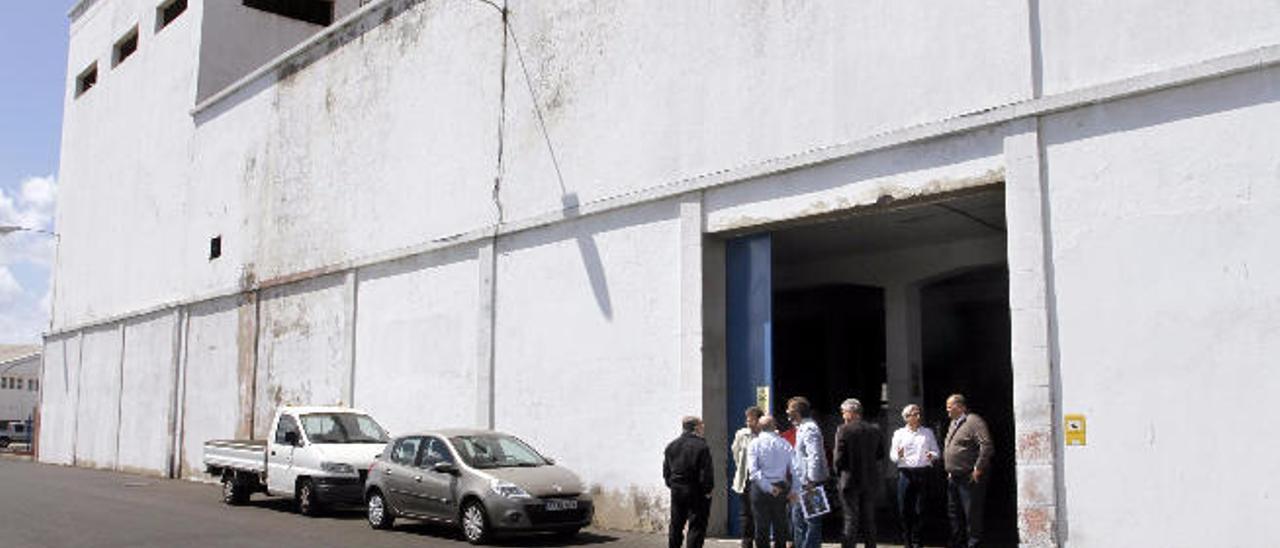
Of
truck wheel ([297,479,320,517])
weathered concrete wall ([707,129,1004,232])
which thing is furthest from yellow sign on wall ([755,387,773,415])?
truck wheel ([297,479,320,517])

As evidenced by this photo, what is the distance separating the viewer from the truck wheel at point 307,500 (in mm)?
17047

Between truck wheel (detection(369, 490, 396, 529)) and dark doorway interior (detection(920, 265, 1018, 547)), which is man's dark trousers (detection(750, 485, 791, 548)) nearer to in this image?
truck wheel (detection(369, 490, 396, 529))

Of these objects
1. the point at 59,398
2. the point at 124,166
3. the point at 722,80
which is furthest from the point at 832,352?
the point at 59,398

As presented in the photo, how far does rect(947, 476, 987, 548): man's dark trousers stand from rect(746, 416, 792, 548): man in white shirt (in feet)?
5.76

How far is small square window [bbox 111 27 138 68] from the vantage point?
1405 inches

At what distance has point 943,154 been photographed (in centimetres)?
1209

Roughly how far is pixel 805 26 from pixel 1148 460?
652 centimetres

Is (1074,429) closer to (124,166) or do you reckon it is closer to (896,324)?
(896,324)

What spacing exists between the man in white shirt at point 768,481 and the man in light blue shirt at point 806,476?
14 cm

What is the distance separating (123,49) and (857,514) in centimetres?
3317

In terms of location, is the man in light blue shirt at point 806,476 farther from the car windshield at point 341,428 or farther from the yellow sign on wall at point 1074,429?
the car windshield at point 341,428

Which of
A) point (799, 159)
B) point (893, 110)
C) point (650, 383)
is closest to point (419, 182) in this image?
point (650, 383)

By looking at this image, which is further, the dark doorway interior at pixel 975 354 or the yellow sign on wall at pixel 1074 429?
the dark doorway interior at pixel 975 354

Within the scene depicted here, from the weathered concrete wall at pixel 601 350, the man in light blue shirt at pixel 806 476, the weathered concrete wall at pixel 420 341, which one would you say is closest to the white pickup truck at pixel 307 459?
the weathered concrete wall at pixel 420 341
